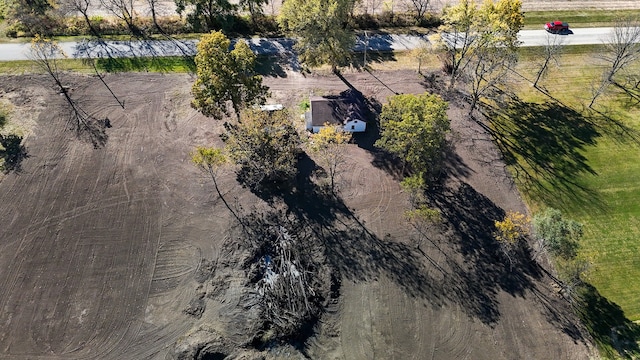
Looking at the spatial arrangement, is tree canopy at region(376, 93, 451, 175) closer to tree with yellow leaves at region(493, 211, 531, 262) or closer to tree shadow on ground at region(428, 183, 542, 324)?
tree shadow on ground at region(428, 183, 542, 324)

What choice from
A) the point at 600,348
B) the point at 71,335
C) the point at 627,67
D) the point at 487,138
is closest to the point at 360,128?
the point at 487,138

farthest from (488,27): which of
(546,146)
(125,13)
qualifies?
(125,13)

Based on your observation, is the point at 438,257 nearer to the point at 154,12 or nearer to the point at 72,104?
the point at 72,104

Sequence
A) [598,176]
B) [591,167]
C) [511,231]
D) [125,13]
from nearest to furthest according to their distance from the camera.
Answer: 1. [511,231]
2. [598,176]
3. [591,167]
4. [125,13]

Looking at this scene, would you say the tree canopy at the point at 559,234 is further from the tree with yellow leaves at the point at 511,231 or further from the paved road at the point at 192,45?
the paved road at the point at 192,45

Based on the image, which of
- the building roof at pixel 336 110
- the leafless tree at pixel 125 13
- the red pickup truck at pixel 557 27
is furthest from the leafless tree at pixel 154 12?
the red pickup truck at pixel 557 27

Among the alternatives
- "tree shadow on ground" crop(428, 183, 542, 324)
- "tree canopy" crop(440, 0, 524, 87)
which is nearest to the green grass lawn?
"tree shadow on ground" crop(428, 183, 542, 324)
